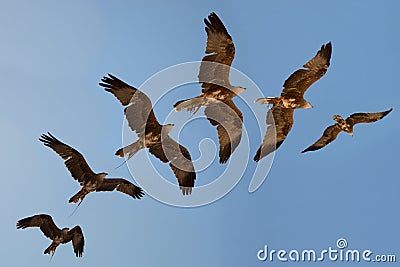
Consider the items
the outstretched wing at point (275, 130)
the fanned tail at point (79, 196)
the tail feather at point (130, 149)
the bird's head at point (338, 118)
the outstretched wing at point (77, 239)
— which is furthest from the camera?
the outstretched wing at point (77, 239)

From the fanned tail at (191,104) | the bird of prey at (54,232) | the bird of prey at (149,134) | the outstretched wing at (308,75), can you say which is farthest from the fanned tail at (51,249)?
the outstretched wing at (308,75)

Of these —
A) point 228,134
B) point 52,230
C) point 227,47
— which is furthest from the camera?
point 52,230

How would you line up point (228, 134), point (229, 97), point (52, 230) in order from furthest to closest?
point (52, 230)
point (228, 134)
point (229, 97)

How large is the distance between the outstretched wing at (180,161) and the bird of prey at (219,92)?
1.32 meters

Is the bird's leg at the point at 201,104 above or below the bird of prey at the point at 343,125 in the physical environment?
below

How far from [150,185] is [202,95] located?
3.77 meters

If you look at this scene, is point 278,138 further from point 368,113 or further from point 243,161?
point 368,113

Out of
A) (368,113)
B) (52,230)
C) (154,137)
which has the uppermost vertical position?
(368,113)

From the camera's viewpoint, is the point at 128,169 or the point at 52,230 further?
the point at 52,230

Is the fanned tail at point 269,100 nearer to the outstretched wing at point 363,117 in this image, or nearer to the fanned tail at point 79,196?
the outstretched wing at point 363,117

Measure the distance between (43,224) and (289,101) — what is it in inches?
359

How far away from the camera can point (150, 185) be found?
Result: 1950cm

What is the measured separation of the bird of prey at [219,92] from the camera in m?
16.4

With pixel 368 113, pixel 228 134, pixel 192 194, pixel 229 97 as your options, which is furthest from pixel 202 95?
pixel 368 113
